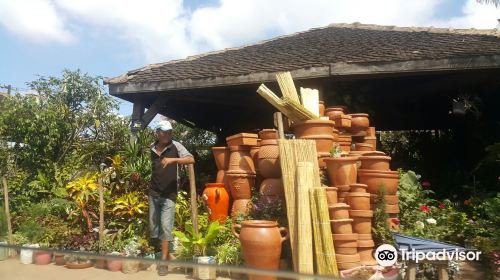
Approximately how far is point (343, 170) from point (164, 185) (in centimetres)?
205

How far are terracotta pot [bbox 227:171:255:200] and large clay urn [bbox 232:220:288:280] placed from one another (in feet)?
4.68

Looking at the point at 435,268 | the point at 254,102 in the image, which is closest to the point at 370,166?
the point at 435,268

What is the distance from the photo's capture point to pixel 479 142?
7871mm

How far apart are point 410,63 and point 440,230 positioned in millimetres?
2207

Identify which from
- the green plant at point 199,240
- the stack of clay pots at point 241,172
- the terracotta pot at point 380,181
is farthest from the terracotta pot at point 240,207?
the terracotta pot at point 380,181

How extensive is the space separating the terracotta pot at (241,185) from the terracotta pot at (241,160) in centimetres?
9

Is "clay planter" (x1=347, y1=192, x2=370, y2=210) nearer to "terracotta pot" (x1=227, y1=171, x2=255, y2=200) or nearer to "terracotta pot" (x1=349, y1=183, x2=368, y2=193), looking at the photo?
"terracotta pot" (x1=349, y1=183, x2=368, y2=193)

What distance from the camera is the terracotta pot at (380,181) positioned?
4.59 m

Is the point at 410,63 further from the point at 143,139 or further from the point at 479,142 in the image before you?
the point at 143,139

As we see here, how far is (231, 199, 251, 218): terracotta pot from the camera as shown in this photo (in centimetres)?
523

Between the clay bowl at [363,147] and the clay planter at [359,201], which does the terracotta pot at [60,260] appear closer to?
the clay planter at [359,201]

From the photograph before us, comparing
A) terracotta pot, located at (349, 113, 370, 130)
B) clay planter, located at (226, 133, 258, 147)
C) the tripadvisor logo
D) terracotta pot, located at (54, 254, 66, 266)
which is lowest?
terracotta pot, located at (54, 254, 66, 266)

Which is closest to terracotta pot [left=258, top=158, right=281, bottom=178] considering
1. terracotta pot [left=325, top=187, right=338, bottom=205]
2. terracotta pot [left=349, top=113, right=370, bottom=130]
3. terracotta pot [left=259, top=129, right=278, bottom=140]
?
terracotta pot [left=259, top=129, right=278, bottom=140]

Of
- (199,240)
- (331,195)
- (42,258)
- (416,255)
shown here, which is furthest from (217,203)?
(416,255)
